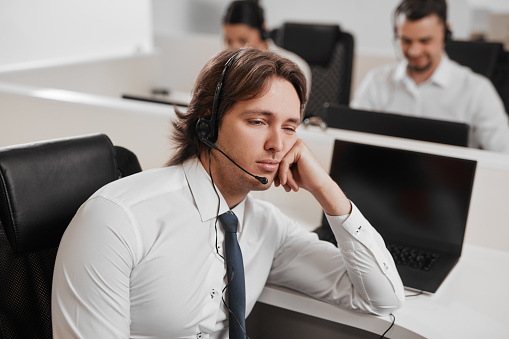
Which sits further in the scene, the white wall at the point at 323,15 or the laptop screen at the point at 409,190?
the white wall at the point at 323,15

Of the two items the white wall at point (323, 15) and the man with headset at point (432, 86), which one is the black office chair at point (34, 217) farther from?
the white wall at point (323, 15)

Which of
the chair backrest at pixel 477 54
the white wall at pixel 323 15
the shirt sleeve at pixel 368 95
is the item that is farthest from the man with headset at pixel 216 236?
the white wall at pixel 323 15

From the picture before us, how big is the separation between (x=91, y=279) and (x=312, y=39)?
2.32 meters

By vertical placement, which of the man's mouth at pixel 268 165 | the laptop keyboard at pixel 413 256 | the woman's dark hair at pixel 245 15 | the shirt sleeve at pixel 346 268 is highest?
the woman's dark hair at pixel 245 15

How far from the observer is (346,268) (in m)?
1.27

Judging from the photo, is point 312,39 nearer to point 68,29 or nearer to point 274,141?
point 68,29

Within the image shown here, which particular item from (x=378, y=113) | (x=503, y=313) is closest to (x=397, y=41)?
(x=378, y=113)

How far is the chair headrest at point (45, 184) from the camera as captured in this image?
1.01m

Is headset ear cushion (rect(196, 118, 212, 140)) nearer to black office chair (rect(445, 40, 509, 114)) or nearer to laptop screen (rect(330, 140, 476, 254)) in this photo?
laptop screen (rect(330, 140, 476, 254))

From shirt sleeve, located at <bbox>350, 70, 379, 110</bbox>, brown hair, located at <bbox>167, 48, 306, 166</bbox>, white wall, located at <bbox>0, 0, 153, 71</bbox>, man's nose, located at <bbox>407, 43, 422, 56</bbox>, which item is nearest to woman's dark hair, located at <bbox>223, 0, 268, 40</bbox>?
shirt sleeve, located at <bbox>350, 70, 379, 110</bbox>

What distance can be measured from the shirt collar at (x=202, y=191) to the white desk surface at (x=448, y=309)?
12.4 inches

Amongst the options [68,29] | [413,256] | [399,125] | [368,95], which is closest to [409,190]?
[413,256]

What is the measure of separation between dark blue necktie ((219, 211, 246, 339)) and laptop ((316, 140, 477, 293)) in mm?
424

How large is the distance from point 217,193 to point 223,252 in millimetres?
123
